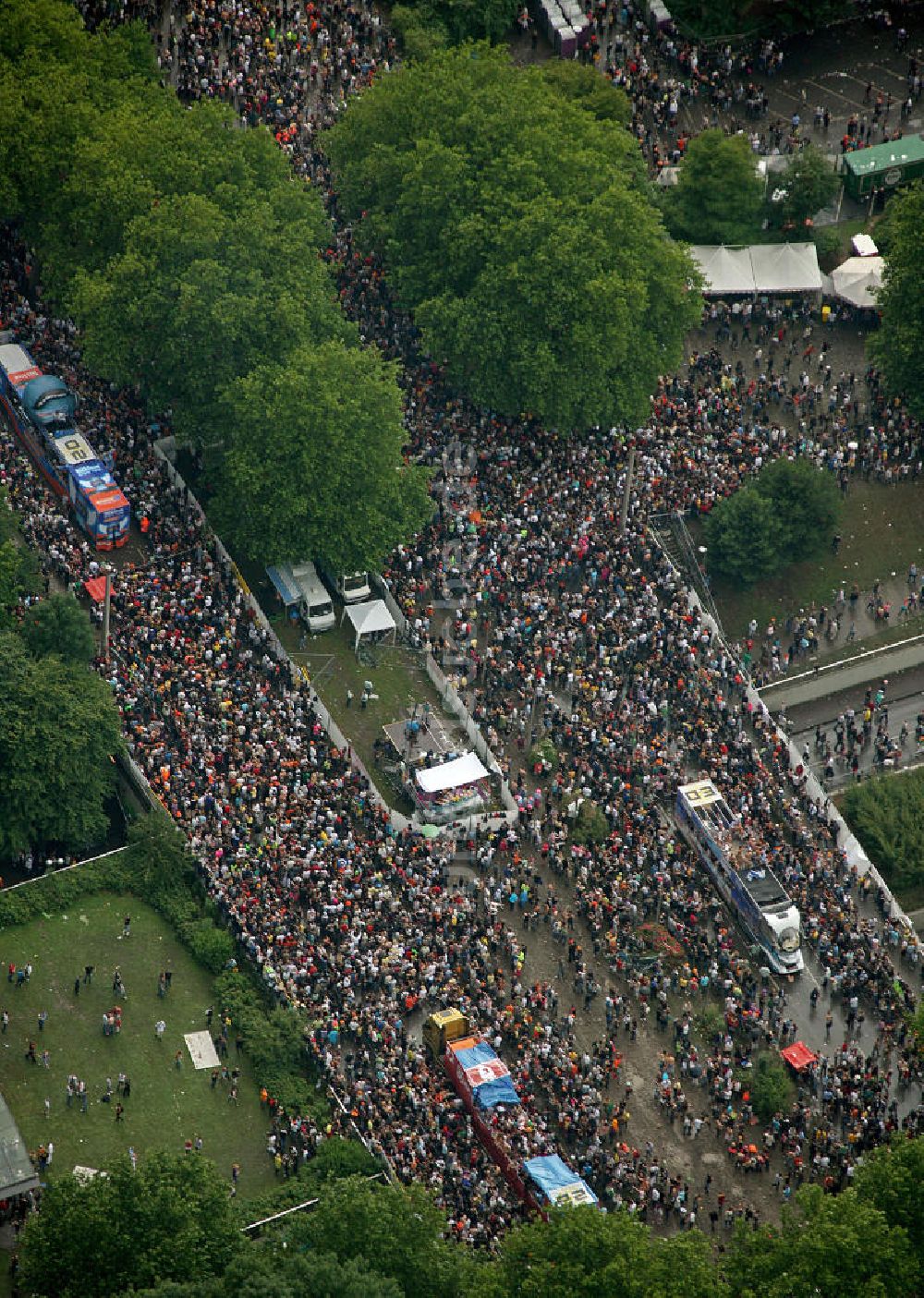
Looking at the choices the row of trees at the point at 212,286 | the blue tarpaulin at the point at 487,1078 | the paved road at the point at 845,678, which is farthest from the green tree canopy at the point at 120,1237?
the paved road at the point at 845,678

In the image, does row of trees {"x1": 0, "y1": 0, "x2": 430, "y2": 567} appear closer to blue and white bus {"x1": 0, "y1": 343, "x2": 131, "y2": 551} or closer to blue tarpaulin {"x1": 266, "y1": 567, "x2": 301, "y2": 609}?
blue tarpaulin {"x1": 266, "y1": 567, "x2": 301, "y2": 609}

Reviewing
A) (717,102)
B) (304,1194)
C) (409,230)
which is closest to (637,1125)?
(304,1194)

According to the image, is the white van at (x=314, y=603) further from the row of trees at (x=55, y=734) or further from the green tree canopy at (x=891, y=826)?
the green tree canopy at (x=891, y=826)

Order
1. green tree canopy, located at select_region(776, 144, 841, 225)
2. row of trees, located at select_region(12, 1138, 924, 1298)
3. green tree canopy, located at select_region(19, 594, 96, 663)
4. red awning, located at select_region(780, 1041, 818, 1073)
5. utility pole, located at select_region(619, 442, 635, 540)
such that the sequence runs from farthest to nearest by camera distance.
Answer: green tree canopy, located at select_region(776, 144, 841, 225) < utility pole, located at select_region(619, 442, 635, 540) < green tree canopy, located at select_region(19, 594, 96, 663) < red awning, located at select_region(780, 1041, 818, 1073) < row of trees, located at select_region(12, 1138, 924, 1298)

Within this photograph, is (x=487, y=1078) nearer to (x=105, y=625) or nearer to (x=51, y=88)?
(x=105, y=625)

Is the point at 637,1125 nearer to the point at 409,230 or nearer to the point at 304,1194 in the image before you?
the point at 304,1194

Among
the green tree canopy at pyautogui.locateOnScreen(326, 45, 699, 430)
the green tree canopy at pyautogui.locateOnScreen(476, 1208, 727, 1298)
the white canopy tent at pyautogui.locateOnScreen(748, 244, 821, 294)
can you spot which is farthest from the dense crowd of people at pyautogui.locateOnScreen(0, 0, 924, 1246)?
the green tree canopy at pyautogui.locateOnScreen(476, 1208, 727, 1298)
